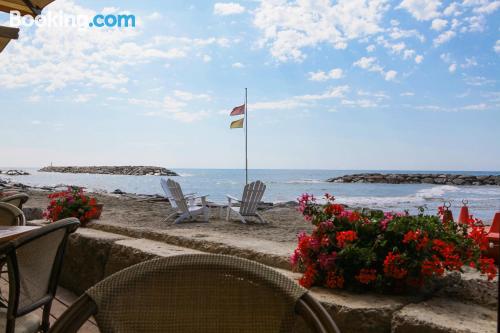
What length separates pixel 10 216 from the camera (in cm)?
240

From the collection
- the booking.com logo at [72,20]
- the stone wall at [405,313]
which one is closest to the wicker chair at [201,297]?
the stone wall at [405,313]

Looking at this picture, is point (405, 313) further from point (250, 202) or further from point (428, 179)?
point (428, 179)

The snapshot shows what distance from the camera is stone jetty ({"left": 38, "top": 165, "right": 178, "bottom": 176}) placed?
72.4 meters

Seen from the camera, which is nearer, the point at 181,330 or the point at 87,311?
the point at 87,311

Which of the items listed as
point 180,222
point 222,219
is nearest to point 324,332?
point 180,222

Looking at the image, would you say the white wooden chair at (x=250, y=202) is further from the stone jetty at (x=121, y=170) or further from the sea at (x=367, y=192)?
the stone jetty at (x=121, y=170)

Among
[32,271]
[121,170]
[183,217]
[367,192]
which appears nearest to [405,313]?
[32,271]

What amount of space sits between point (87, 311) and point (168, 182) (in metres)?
7.36

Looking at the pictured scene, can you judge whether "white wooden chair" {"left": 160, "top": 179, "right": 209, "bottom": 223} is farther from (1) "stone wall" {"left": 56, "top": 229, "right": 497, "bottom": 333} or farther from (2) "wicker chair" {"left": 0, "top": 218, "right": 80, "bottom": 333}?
(2) "wicker chair" {"left": 0, "top": 218, "right": 80, "bottom": 333}

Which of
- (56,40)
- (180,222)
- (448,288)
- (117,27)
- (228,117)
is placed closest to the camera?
(448,288)

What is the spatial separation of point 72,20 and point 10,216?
2165 millimetres

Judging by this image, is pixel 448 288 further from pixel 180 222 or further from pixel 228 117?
pixel 228 117

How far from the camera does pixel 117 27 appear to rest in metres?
4.32

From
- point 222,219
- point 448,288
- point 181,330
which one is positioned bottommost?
point 222,219
